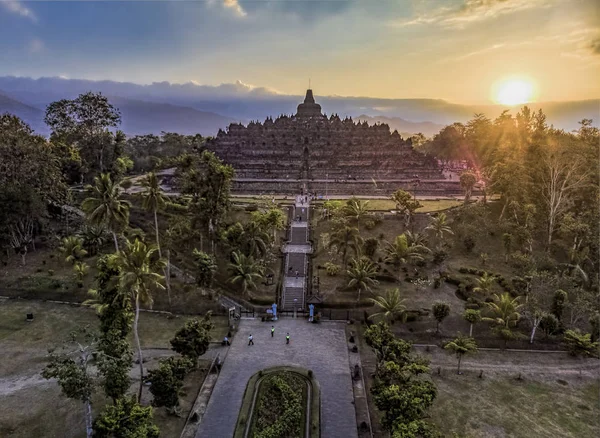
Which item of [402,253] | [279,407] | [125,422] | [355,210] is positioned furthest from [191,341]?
[355,210]

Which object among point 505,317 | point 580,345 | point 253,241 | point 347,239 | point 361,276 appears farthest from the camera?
point 253,241

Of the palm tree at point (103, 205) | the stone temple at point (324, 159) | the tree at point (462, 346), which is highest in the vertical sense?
the stone temple at point (324, 159)

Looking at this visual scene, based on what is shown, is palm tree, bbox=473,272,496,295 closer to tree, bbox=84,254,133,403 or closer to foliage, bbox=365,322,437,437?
foliage, bbox=365,322,437,437

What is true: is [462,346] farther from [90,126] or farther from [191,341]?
[90,126]

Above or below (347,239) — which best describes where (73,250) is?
below

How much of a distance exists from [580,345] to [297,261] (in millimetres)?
29672

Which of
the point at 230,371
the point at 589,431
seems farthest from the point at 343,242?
the point at 589,431

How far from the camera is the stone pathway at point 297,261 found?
44.3 meters

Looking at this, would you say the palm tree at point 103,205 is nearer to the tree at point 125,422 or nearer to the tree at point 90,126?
the tree at point 125,422

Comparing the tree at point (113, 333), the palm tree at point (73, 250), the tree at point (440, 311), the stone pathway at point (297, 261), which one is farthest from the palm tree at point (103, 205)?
the tree at point (440, 311)

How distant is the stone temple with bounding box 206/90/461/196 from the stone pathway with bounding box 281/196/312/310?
1722 centimetres

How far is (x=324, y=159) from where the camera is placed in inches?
3521

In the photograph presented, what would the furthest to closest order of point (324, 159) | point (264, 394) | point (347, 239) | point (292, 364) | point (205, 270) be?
1. point (324, 159)
2. point (347, 239)
3. point (205, 270)
4. point (292, 364)
5. point (264, 394)

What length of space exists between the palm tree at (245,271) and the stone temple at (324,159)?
3348 cm
